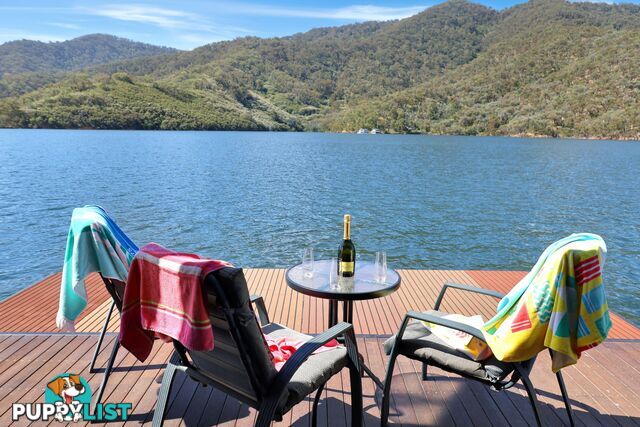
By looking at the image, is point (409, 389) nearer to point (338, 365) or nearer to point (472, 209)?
point (338, 365)

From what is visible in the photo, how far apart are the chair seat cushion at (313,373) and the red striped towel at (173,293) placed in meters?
0.43

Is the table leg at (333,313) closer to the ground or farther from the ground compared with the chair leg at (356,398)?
farther from the ground

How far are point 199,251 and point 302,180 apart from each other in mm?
10532

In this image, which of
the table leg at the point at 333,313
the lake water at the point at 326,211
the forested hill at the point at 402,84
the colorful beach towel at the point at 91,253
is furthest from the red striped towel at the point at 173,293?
the forested hill at the point at 402,84

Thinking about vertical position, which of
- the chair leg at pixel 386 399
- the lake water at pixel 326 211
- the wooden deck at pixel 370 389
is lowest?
the lake water at pixel 326 211

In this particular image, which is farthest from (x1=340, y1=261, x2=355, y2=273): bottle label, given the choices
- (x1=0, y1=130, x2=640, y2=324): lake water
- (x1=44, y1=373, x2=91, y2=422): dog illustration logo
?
(x1=0, y1=130, x2=640, y2=324): lake water

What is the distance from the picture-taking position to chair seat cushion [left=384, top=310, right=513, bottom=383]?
1936 millimetres

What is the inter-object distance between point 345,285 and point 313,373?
63 centimetres

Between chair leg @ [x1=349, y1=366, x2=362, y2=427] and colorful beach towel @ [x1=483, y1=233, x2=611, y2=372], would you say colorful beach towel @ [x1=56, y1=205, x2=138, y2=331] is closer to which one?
chair leg @ [x1=349, y1=366, x2=362, y2=427]

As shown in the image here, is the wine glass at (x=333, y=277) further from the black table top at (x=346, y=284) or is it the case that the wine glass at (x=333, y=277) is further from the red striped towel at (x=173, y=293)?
the red striped towel at (x=173, y=293)

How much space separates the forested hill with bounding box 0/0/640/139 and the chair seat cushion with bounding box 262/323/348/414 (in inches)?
2696

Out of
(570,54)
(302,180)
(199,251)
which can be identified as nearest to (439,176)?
(302,180)

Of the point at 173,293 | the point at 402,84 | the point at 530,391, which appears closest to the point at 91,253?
the point at 173,293

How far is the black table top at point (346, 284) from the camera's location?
7.25 ft
